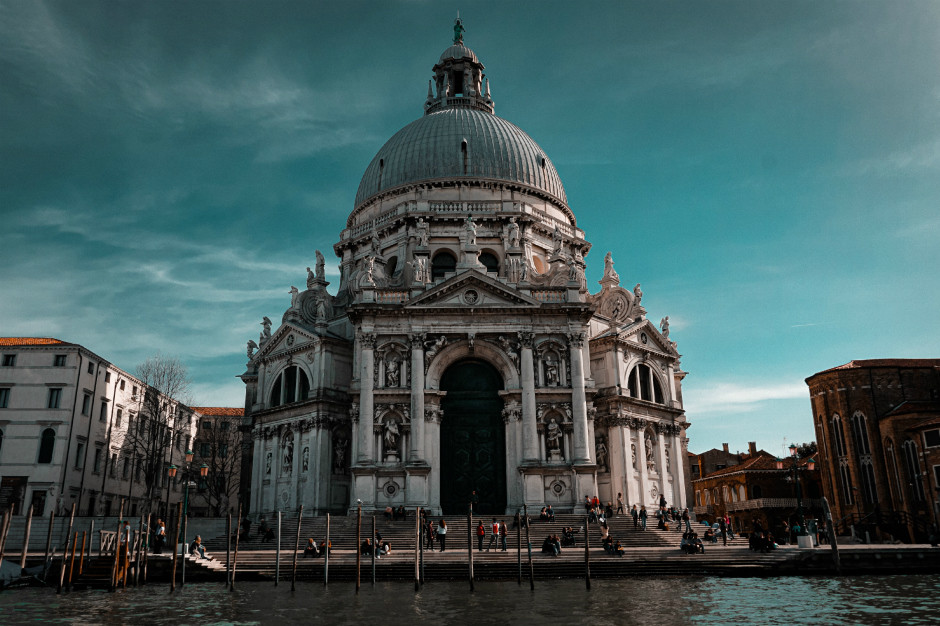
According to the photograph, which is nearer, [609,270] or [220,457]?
[609,270]

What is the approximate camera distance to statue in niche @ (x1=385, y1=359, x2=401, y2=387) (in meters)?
34.1

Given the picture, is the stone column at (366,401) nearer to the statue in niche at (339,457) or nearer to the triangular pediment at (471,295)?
the triangular pediment at (471,295)

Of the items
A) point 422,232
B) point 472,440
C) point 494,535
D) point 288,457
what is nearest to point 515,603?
point 494,535

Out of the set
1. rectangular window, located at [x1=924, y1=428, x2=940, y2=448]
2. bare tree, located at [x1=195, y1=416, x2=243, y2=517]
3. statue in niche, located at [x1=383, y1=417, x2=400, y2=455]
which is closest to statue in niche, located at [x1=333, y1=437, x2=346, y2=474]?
statue in niche, located at [x1=383, y1=417, x2=400, y2=455]

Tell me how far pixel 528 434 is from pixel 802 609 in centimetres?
1711

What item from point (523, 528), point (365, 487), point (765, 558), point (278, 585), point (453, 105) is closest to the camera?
point (278, 585)

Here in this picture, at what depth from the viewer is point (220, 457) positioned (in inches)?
2227

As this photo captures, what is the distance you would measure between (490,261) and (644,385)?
10714 mm

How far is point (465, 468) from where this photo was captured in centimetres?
3378

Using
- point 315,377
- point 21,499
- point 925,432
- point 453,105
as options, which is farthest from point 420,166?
point 925,432

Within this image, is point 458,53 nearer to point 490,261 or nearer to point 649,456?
point 490,261

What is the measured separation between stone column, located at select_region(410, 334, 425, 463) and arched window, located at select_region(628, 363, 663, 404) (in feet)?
40.3

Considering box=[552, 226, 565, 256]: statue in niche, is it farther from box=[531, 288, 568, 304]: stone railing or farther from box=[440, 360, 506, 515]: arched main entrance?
box=[440, 360, 506, 515]: arched main entrance

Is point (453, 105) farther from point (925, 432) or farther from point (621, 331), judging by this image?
point (925, 432)
